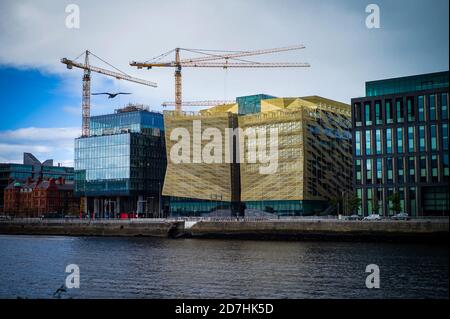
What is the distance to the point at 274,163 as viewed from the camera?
432 ft

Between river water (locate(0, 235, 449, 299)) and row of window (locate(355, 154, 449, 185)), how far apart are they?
27.5 metres

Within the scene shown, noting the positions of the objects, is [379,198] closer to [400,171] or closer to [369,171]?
[369,171]

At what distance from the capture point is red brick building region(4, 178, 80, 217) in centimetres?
18188

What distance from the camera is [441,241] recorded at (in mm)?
77312

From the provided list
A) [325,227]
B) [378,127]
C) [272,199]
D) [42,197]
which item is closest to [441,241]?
[325,227]

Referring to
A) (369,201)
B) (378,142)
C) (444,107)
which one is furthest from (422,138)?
(369,201)

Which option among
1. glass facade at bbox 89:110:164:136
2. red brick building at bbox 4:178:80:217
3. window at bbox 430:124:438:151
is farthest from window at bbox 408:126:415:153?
red brick building at bbox 4:178:80:217

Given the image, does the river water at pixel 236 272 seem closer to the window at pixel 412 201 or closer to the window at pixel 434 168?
the window at pixel 434 168

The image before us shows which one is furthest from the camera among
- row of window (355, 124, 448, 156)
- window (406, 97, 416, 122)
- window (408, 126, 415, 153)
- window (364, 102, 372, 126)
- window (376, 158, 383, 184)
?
window (364, 102, 372, 126)

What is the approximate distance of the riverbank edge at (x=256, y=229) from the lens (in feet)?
263

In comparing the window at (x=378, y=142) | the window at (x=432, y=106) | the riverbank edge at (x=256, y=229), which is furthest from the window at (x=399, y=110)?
the riverbank edge at (x=256, y=229)

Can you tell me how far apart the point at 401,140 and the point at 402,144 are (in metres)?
0.76

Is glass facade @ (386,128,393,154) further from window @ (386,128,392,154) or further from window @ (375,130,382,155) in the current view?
window @ (375,130,382,155)

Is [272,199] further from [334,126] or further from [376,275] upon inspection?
[376,275]
